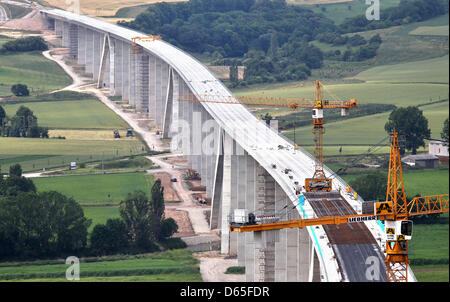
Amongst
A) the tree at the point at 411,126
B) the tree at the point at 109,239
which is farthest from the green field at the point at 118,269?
the tree at the point at 411,126

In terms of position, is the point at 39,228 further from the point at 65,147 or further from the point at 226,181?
the point at 65,147

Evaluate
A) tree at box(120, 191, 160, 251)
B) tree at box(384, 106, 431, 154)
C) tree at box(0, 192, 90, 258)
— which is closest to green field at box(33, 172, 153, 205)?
tree at box(120, 191, 160, 251)

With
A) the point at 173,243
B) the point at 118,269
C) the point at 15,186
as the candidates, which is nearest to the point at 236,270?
the point at 173,243

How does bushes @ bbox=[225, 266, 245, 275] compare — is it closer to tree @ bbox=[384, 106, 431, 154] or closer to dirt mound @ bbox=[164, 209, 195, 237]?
dirt mound @ bbox=[164, 209, 195, 237]

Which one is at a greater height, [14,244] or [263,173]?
[263,173]

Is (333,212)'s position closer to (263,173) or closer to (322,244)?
A: (322,244)
